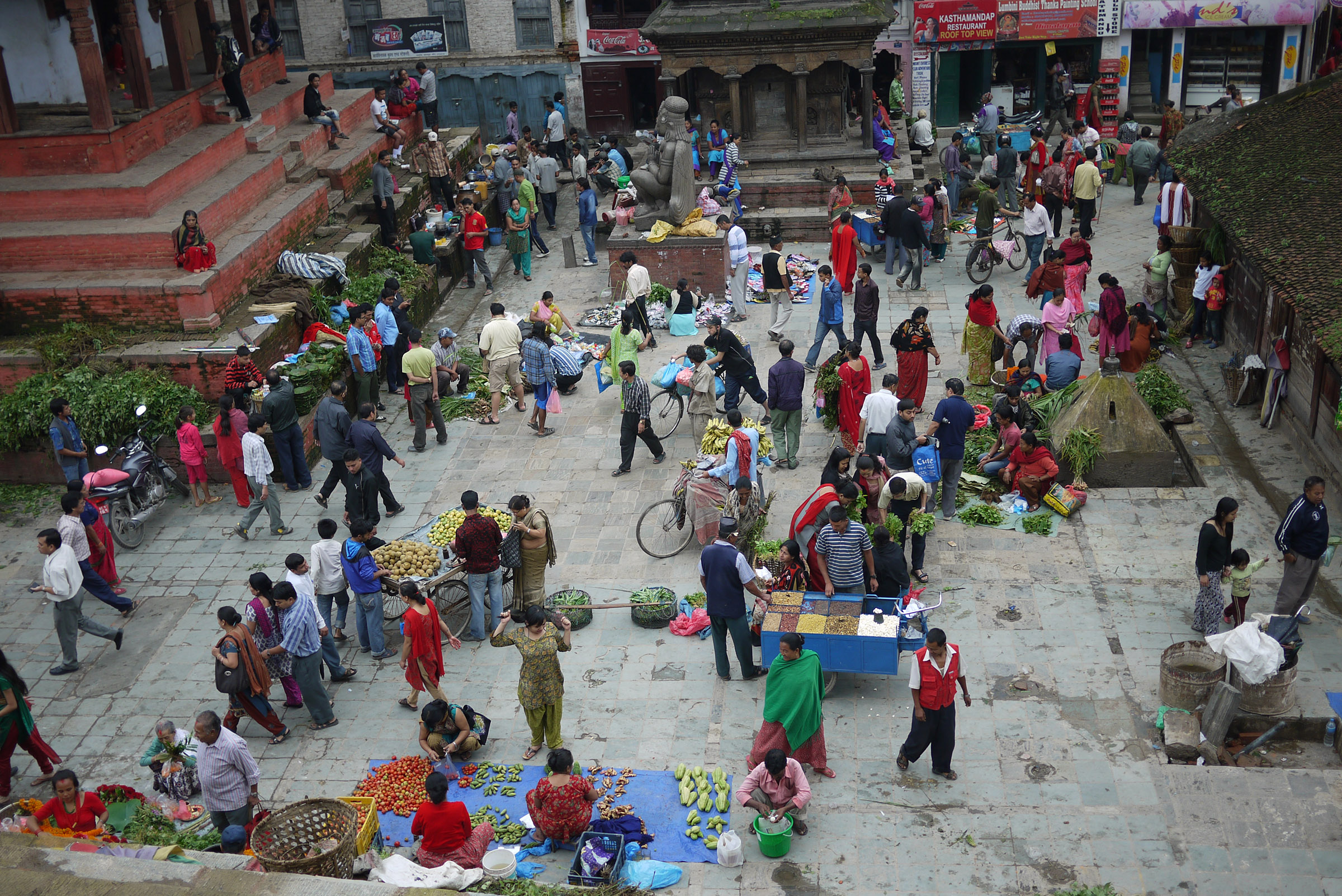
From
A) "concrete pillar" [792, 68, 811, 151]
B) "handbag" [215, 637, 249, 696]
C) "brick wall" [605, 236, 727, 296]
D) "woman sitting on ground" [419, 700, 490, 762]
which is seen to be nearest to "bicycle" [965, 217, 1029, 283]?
"brick wall" [605, 236, 727, 296]

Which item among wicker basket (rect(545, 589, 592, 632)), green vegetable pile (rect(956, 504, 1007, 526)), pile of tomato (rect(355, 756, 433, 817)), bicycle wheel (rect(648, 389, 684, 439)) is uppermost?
bicycle wheel (rect(648, 389, 684, 439))

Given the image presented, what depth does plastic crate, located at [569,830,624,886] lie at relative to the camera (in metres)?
9.07

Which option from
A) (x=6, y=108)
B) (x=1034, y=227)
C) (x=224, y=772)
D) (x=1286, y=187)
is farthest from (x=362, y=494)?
(x=1286, y=187)

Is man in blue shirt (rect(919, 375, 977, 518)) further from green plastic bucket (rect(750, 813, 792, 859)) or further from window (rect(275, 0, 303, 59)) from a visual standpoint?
window (rect(275, 0, 303, 59))

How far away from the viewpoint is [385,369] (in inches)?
707

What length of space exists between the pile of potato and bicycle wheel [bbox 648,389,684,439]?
4.40 m

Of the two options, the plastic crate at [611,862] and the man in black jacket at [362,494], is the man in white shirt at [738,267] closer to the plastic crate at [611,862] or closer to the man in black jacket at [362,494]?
the man in black jacket at [362,494]

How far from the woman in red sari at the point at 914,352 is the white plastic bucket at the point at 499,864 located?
782cm

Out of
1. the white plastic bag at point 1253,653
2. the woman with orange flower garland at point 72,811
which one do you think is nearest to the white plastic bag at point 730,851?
the white plastic bag at point 1253,653

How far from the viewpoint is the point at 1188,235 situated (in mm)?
18203

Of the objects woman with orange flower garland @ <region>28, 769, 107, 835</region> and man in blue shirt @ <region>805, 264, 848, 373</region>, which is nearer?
woman with orange flower garland @ <region>28, 769, 107, 835</region>

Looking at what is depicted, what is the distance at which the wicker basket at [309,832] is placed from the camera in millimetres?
8945

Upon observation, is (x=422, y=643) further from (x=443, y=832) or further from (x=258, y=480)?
(x=258, y=480)

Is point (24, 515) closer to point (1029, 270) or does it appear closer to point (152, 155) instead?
point (152, 155)
